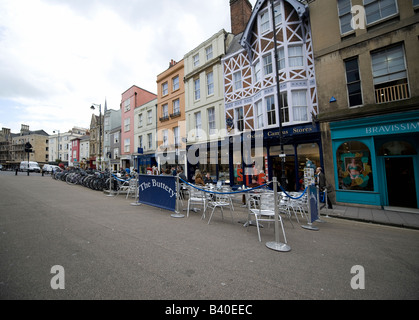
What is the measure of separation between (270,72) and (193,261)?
1323 cm

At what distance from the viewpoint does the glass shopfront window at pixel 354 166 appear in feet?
30.5

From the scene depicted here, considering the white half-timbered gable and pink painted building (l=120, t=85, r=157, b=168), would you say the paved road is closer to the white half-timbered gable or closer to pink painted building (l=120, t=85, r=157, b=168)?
the white half-timbered gable

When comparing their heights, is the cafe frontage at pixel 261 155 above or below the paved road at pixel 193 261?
above

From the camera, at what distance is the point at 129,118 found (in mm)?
28391

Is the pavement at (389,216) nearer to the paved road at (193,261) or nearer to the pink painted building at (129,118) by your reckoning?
the paved road at (193,261)

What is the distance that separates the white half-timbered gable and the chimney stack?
9.43 feet

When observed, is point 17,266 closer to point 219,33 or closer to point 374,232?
point 374,232

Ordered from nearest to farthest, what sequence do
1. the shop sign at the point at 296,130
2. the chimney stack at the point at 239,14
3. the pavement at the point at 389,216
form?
the pavement at the point at 389,216, the shop sign at the point at 296,130, the chimney stack at the point at 239,14

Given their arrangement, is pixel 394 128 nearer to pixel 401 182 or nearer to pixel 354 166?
pixel 354 166

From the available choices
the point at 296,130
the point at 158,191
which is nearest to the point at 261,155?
the point at 296,130

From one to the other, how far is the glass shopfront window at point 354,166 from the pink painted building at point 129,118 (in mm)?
24276

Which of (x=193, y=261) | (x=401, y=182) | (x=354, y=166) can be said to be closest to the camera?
(x=193, y=261)

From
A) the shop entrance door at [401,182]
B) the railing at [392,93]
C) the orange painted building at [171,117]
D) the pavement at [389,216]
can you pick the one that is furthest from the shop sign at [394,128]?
the orange painted building at [171,117]

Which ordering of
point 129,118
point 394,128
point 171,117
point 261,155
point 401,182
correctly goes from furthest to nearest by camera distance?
point 129,118 → point 171,117 → point 261,155 → point 401,182 → point 394,128
